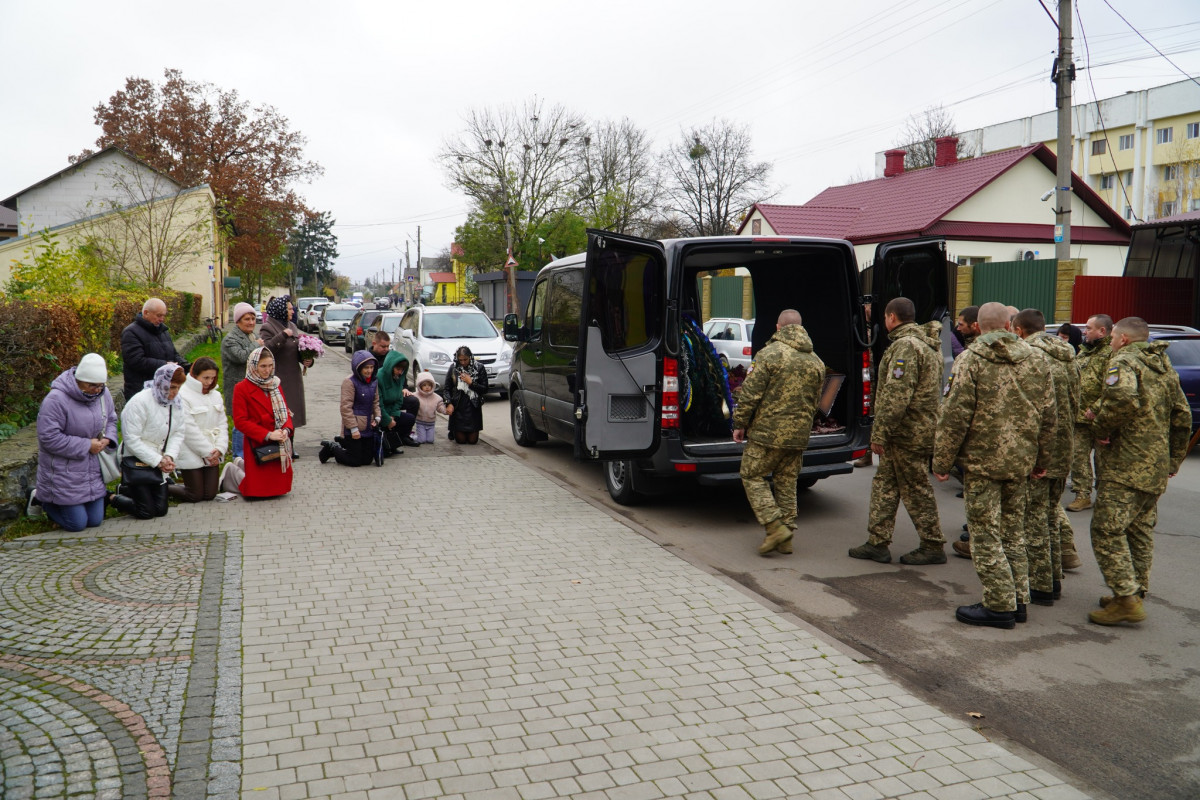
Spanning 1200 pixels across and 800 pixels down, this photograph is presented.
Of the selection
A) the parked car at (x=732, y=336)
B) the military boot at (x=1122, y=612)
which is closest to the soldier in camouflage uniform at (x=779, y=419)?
the military boot at (x=1122, y=612)

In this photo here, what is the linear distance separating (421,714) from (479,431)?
27.8 feet

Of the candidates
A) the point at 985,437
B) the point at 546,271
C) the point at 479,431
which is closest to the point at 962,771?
the point at 985,437

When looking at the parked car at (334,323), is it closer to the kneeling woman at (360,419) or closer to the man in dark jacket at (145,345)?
the kneeling woman at (360,419)

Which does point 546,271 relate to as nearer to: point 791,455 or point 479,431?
point 479,431

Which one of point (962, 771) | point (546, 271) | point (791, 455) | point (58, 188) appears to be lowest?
point (962, 771)

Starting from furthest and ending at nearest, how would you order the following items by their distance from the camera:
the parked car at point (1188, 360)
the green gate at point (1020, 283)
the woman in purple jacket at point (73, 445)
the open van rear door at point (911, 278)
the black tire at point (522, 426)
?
1. the green gate at point (1020, 283)
2. the black tire at point (522, 426)
3. the parked car at point (1188, 360)
4. the open van rear door at point (911, 278)
5. the woman in purple jacket at point (73, 445)

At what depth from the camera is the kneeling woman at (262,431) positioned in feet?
27.6

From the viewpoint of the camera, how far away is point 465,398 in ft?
39.7

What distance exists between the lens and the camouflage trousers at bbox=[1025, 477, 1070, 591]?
5594 millimetres

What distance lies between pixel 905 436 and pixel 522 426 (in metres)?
6.27

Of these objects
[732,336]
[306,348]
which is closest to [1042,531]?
[306,348]

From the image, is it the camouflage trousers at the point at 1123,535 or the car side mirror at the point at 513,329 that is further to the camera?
the car side mirror at the point at 513,329

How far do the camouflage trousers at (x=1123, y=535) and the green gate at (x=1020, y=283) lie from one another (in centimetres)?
1542

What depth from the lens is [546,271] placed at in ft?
34.2
